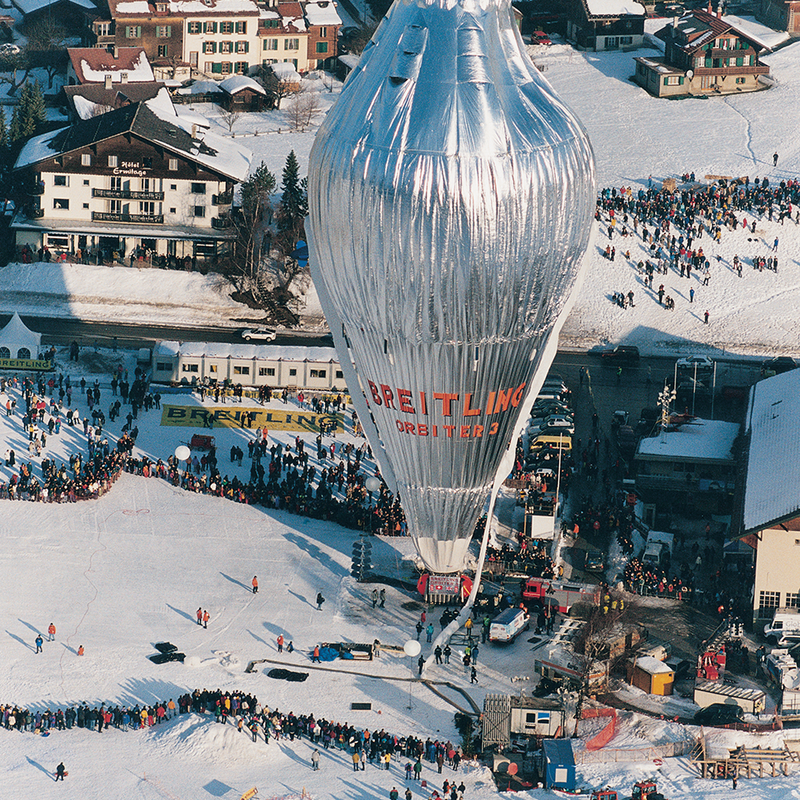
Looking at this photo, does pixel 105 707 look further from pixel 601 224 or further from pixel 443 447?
pixel 601 224

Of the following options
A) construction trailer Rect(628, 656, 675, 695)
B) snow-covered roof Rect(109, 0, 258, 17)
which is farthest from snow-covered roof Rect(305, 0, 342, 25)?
construction trailer Rect(628, 656, 675, 695)

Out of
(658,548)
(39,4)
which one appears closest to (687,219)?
(658,548)

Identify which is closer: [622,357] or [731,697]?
[731,697]

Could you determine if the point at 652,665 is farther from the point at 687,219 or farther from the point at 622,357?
the point at 687,219

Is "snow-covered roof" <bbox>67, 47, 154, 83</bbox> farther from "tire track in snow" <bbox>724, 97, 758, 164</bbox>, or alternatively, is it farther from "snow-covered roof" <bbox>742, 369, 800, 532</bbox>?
"snow-covered roof" <bbox>742, 369, 800, 532</bbox>

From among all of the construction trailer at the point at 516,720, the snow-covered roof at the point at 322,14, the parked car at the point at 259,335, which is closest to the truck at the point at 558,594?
the construction trailer at the point at 516,720

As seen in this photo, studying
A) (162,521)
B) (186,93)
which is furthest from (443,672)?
(186,93)
